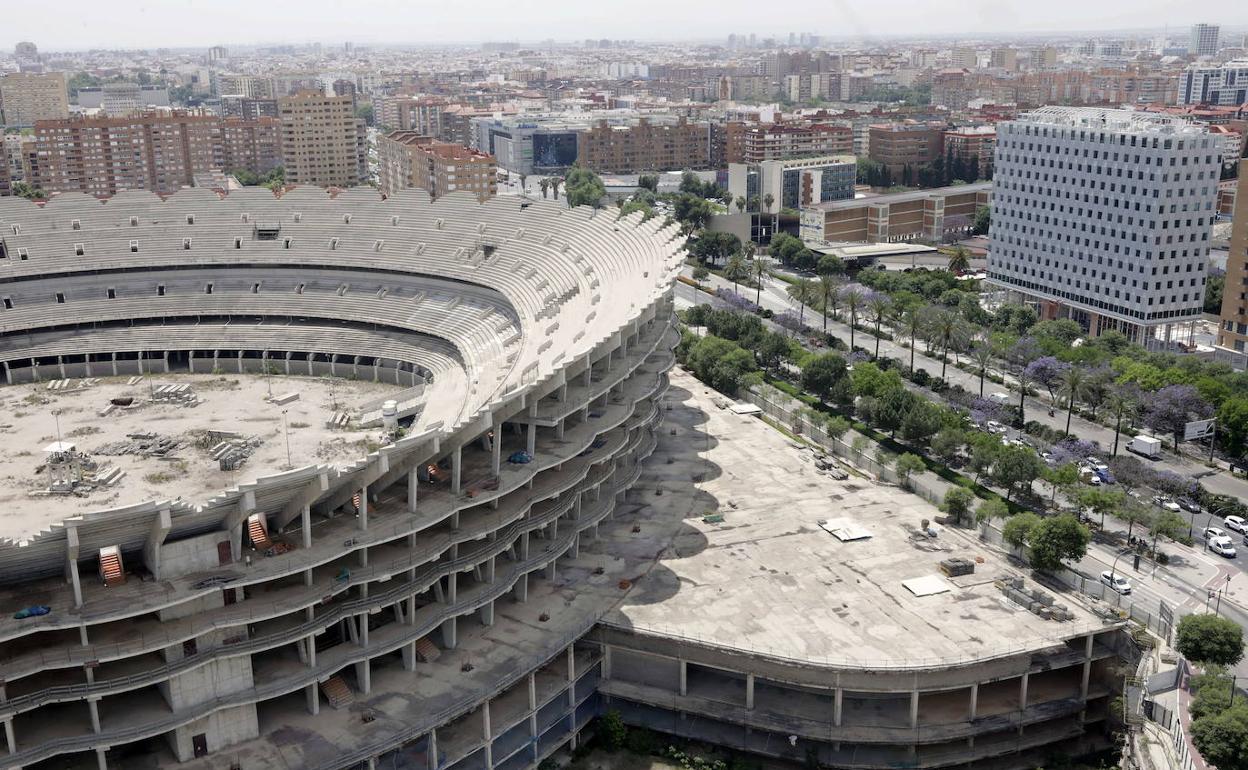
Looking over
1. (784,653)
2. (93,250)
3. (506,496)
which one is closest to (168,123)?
(93,250)

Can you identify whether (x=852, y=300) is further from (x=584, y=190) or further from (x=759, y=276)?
(x=584, y=190)

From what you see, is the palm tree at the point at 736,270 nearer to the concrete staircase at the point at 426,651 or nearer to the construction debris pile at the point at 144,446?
the construction debris pile at the point at 144,446

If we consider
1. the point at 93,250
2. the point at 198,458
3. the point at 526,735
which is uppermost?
the point at 93,250

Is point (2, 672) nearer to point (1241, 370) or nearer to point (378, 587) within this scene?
point (378, 587)

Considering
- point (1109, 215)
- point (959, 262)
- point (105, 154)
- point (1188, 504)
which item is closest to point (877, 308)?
point (1109, 215)

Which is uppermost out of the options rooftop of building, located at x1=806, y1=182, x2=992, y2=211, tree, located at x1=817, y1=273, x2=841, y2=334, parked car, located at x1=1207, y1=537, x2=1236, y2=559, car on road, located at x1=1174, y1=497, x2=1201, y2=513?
rooftop of building, located at x1=806, y1=182, x2=992, y2=211

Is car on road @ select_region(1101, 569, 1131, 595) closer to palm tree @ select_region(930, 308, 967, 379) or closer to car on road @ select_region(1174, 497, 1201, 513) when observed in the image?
car on road @ select_region(1174, 497, 1201, 513)

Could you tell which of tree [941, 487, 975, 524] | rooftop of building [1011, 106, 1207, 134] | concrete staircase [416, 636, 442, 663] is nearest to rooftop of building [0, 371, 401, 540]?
concrete staircase [416, 636, 442, 663]
